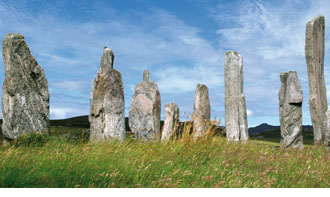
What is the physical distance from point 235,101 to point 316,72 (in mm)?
3819

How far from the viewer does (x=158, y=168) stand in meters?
4.61

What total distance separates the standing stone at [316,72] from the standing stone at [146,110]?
5.54 metres

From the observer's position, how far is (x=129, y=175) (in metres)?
4.10

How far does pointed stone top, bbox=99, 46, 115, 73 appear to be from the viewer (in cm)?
830

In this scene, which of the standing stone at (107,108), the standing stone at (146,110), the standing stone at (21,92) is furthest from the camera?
the standing stone at (146,110)

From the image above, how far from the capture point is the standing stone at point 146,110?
992 centimetres

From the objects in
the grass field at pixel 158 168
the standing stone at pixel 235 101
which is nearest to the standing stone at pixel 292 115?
the standing stone at pixel 235 101

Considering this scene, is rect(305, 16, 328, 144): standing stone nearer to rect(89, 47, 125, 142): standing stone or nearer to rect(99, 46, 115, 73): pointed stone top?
rect(89, 47, 125, 142): standing stone

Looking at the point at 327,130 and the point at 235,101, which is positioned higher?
the point at 235,101

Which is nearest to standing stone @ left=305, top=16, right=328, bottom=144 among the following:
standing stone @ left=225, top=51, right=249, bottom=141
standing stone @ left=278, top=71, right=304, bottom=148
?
standing stone @ left=278, top=71, right=304, bottom=148

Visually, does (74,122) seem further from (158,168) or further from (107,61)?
(158,168)

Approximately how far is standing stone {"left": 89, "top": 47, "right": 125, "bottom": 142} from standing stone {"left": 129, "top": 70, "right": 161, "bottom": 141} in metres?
1.75

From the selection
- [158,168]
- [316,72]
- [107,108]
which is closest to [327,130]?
[316,72]

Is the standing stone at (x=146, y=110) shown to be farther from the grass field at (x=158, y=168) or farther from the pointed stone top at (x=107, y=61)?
the grass field at (x=158, y=168)
